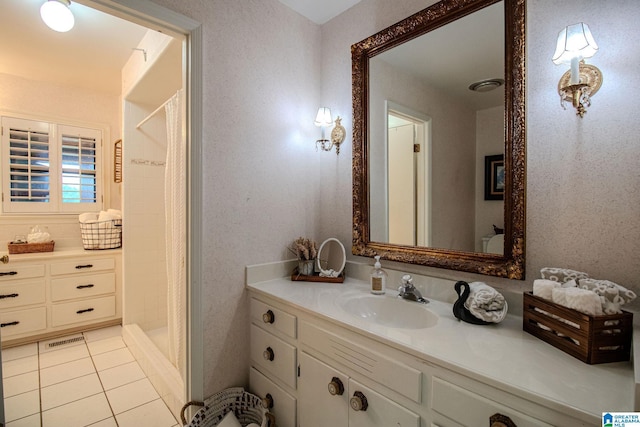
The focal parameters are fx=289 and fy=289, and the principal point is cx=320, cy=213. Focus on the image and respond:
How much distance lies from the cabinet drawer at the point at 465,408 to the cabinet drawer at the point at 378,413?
10 centimetres

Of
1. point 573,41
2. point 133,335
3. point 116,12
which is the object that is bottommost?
point 133,335

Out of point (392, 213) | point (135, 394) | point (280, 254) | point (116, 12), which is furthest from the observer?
point (135, 394)

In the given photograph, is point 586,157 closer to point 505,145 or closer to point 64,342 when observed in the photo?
point 505,145

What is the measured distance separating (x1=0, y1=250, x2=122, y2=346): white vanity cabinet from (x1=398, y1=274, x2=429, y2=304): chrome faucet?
2.92 m

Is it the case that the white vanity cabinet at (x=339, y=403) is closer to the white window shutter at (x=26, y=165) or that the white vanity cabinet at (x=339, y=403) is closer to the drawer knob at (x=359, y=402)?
the drawer knob at (x=359, y=402)

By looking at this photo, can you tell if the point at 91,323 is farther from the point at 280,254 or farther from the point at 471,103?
the point at 471,103

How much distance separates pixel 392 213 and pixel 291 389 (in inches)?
39.9

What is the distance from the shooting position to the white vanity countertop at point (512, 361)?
2.19ft

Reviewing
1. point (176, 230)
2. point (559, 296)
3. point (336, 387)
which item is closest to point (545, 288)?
point (559, 296)

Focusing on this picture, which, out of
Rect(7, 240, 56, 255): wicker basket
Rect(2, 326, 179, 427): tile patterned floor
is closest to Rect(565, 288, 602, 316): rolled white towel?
Rect(2, 326, 179, 427): tile patterned floor

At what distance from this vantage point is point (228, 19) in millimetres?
1523

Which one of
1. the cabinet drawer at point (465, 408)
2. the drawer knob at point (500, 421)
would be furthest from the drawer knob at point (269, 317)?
the drawer knob at point (500, 421)

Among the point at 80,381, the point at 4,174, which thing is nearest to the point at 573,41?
the point at 80,381

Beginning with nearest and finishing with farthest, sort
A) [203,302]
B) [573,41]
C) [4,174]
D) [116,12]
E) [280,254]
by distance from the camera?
[573,41] → [116,12] → [203,302] → [280,254] → [4,174]
